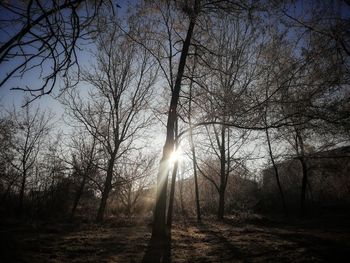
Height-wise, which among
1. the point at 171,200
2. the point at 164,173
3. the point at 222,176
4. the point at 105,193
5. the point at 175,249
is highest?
the point at 222,176

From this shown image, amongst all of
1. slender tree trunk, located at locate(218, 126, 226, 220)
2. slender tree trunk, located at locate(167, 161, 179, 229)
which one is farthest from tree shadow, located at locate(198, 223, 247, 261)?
slender tree trunk, located at locate(218, 126, 226, 220)

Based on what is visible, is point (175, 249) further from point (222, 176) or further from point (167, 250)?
point (222, 176)

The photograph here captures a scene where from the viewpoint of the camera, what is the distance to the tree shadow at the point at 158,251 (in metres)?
5.32

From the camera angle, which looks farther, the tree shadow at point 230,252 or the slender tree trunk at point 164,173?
the slender tree trunk at point 164,173

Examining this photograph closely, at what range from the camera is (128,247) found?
247 inches

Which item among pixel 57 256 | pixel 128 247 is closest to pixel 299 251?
pixel 128 247

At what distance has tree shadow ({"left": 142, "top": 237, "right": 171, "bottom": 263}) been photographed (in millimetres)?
5325

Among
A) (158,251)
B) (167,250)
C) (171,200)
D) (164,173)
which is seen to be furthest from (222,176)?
(158,251)

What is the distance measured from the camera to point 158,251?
5.96m

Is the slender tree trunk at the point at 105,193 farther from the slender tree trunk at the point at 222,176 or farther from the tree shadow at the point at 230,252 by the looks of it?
the tree shadow at the point at 230,252

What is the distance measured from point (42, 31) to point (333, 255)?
6.66m

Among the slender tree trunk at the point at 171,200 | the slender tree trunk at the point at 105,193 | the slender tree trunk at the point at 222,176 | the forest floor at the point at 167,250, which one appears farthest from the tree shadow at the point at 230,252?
the slender tree trunk at the point at 222,176

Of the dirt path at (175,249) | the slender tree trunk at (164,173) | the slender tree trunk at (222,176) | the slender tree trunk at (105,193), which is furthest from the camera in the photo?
the slender tree trunk at (222,176)

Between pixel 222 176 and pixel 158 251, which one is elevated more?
pixel 222 176
